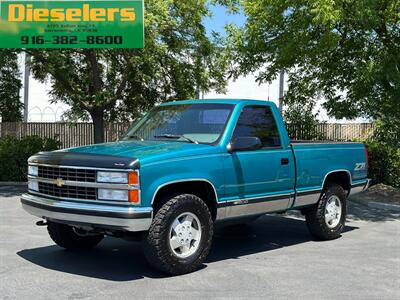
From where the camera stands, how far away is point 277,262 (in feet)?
21.9

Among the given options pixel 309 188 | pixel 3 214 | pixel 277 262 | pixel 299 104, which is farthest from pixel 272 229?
pixel 299 104

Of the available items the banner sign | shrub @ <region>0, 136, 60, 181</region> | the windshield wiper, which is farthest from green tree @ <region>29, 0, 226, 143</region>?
the windshield wiper

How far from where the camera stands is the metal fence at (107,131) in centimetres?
1712

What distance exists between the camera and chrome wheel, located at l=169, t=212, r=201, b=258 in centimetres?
591

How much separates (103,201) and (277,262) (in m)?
2.39

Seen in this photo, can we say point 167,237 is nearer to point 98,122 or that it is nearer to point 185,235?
point 185,235

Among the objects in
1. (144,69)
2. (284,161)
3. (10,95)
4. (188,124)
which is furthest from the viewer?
(10,95)

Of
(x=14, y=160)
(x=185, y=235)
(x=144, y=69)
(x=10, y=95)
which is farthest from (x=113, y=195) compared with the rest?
(x=10, y=95)

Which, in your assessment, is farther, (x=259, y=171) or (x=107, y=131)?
(x=107, y=131)

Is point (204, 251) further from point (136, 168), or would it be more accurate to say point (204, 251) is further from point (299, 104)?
point (299, 104)

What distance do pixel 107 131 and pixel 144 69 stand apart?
4629 millimetres

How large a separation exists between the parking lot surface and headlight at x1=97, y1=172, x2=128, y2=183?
1.08 meters

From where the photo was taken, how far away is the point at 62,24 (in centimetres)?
1477

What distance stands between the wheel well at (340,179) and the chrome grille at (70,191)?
13.0ft
